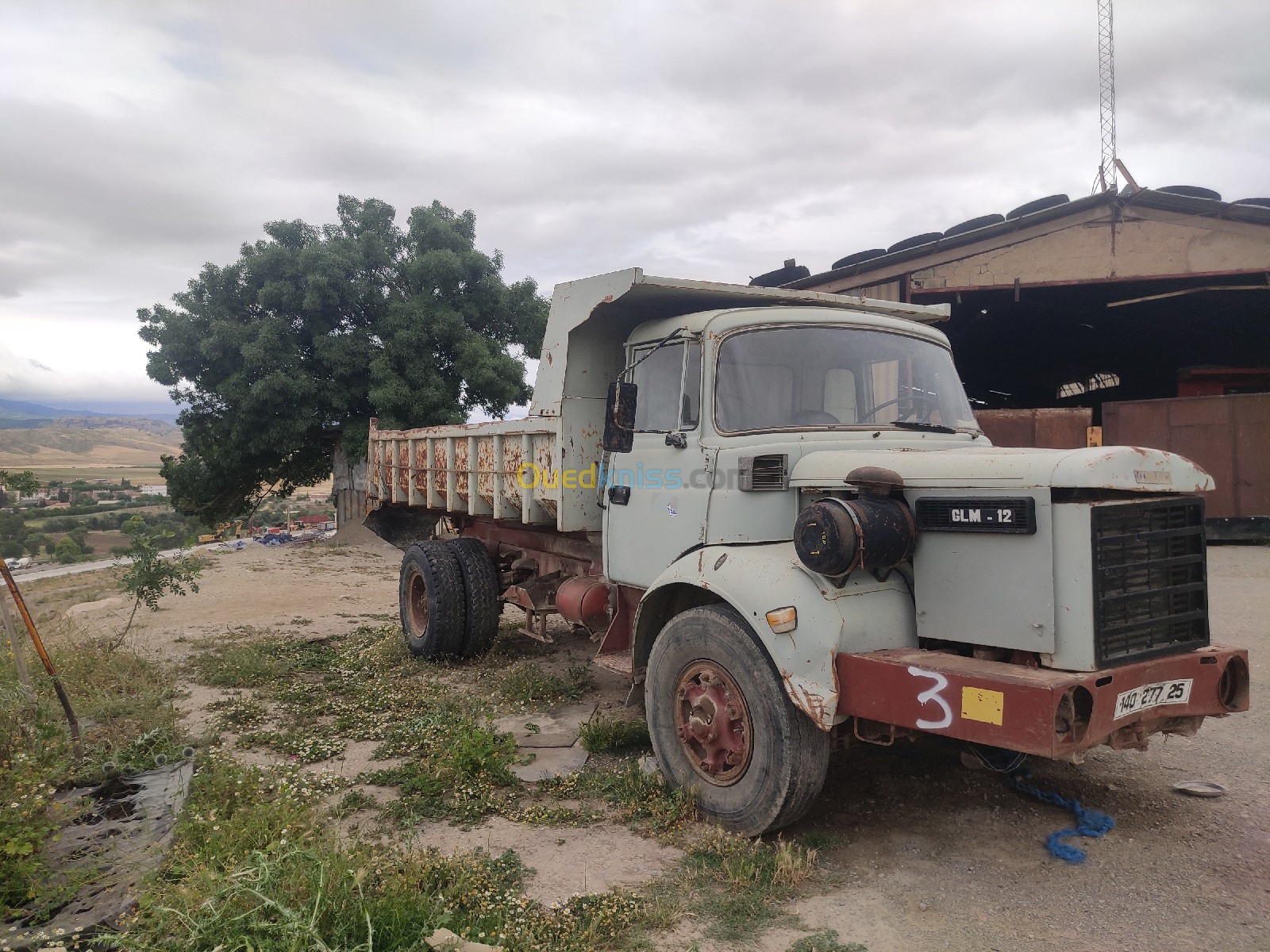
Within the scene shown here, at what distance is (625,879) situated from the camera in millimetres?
3641

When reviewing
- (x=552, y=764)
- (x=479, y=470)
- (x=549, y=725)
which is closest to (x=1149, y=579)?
(x=552, y=764)

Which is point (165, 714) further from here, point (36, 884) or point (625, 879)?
point (625, 879)

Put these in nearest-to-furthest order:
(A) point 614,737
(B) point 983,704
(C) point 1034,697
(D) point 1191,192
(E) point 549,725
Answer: (C) point 1034,697
(B) point 983,704
(A) point 614,737
(E) point 549,725
(D) point 1191,192

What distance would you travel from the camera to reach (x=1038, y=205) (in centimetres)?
1291

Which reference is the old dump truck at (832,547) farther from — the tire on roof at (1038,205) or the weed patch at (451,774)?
the tire on roof at (1038,205)

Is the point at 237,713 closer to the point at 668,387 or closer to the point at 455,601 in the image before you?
the point at 455,601

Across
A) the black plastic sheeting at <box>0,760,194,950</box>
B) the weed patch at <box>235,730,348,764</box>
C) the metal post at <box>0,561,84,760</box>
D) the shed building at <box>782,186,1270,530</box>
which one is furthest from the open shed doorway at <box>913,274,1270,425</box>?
the metal post at <box>0,561,84,760</box>

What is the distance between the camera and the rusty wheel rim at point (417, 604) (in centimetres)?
786

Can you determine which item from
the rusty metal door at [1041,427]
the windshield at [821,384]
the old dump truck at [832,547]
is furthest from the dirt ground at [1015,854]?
Answer: the rusty metal door at [1041,427]

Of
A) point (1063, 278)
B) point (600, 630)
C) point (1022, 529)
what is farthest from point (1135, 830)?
point (1063, 278)

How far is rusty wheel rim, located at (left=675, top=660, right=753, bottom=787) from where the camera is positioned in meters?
3.98

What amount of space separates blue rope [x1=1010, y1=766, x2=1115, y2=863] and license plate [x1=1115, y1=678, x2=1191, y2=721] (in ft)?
2.64

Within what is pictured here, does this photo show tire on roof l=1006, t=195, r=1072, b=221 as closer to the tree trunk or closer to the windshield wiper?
the windshield wiper

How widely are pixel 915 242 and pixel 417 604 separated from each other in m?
9.83
